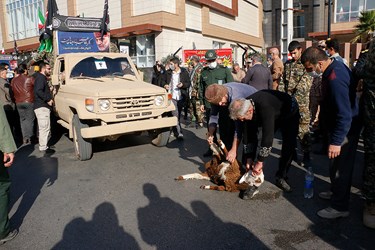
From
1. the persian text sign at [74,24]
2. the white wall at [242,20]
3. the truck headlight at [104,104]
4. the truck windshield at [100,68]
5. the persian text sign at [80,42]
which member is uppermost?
the white wall at [242,20]

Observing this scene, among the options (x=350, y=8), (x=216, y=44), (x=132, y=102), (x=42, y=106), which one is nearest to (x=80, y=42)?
(x=42, y=106)

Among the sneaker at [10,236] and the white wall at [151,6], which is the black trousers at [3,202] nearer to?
the sneaker at [10,236]

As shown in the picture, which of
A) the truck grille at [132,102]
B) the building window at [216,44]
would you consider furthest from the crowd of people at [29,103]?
the building window at [216,44]

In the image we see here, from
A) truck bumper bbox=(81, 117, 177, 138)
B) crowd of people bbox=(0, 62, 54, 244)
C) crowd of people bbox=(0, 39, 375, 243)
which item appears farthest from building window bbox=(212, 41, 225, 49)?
crowd of people bbox=(0, 39, 375, 243)

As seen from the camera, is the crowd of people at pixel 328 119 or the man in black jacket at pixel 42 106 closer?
the crowd of people at pixel 328 119

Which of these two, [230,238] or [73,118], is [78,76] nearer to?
[73,118]

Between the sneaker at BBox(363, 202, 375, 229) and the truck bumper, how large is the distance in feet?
13.0

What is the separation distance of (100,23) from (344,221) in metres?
11.0

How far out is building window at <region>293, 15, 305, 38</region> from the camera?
43344 millimetres

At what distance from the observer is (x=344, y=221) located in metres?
3.61

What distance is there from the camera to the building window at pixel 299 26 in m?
43.3

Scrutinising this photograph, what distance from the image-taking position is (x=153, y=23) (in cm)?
2105

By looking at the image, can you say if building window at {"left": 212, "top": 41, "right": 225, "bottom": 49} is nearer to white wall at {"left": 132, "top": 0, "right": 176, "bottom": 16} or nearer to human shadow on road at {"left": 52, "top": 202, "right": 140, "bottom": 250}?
white wall at {"left": 132, "top": 0, "right": 176, "bottom": 16}

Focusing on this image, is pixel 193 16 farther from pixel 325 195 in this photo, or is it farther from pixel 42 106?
pixel 325 195
